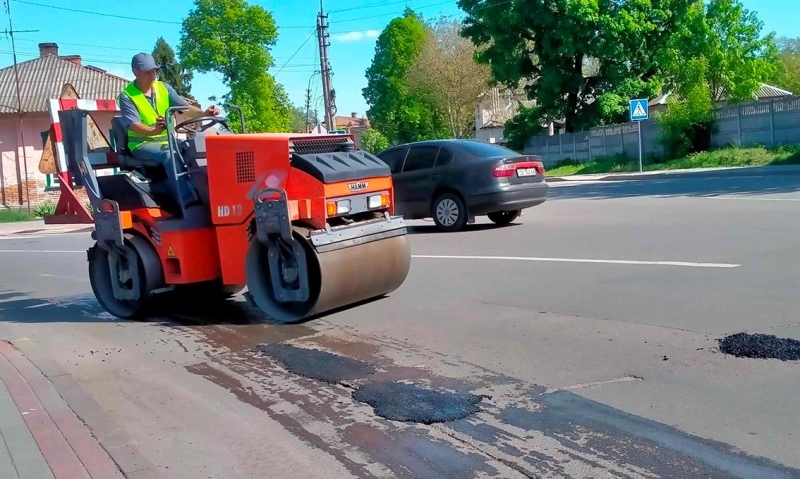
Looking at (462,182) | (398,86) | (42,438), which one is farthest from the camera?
(398,86)

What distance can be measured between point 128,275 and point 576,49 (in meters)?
33.9

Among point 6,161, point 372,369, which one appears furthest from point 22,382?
point 6,161

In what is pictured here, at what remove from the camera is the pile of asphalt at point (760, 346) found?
603 cm

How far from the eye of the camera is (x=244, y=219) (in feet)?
26.6

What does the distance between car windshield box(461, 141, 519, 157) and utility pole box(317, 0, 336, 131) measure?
20.9 metres

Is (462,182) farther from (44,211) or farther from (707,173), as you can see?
(707,173)

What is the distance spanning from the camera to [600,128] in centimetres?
3972

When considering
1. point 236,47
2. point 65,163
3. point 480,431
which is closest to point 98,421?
point 480,431

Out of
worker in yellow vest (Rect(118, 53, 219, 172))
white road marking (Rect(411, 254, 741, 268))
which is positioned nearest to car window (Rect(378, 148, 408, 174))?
white road marking (Rect(411, 254, 741, 268))

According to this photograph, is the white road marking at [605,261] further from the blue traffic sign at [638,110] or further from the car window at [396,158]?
the blue traffic sign at [638,110]

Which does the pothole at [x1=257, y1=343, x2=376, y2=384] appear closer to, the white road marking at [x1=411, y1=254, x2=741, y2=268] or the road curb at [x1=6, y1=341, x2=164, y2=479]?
the road curb at [x1=6, y1=341, x2=164, y2=479]

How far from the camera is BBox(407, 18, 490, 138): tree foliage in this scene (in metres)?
58.4

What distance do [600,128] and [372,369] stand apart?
115 ft

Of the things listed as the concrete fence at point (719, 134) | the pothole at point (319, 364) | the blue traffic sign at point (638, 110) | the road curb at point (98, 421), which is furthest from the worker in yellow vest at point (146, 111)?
the concrete fence at point (719, 134)
